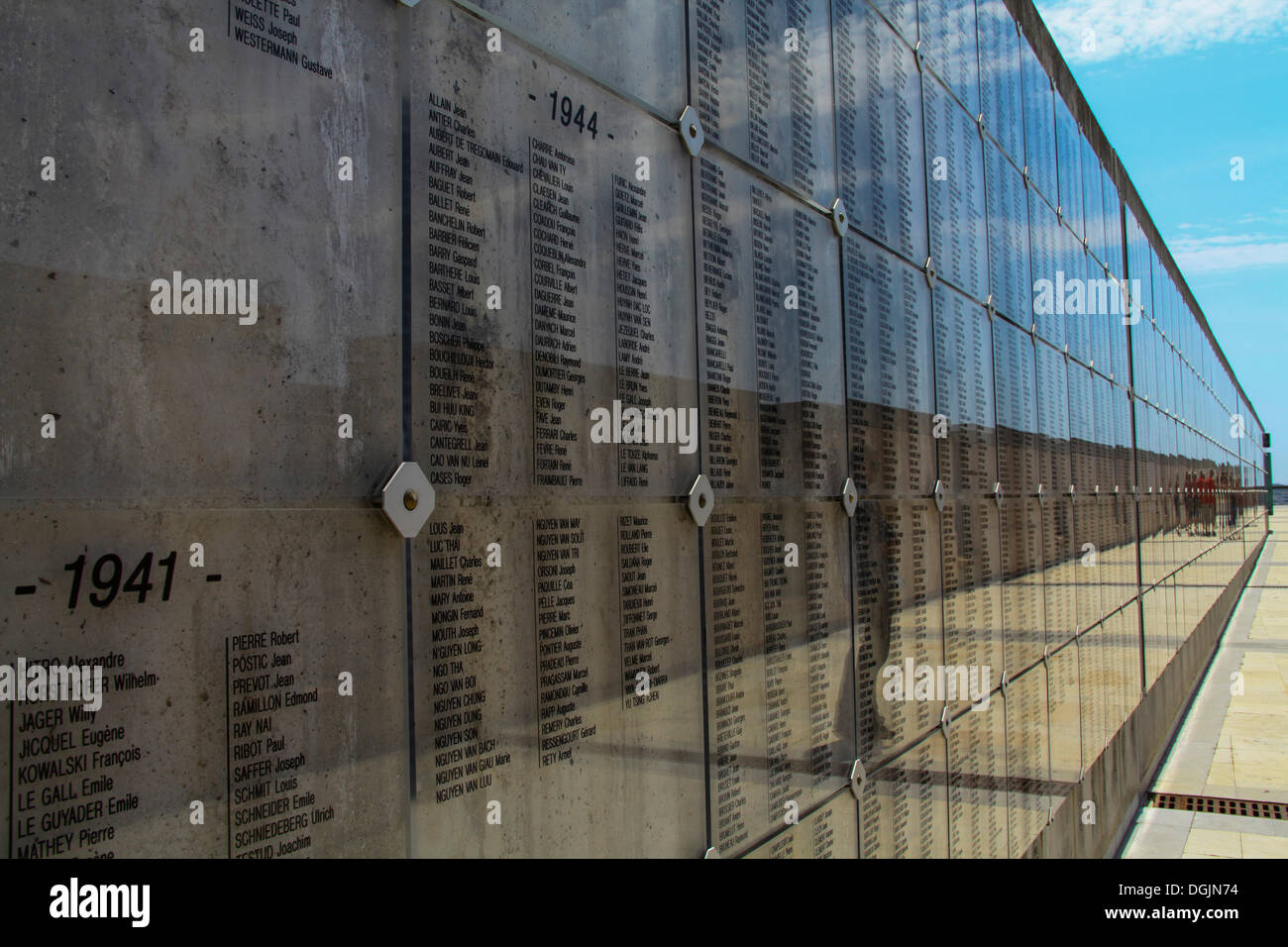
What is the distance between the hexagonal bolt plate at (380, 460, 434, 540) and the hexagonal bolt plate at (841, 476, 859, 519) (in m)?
2.04

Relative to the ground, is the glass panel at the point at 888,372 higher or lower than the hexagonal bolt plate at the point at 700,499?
higher

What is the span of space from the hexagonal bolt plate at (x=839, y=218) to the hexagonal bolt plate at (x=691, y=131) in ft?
3.31

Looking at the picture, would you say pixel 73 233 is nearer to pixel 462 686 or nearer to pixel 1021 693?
pixel 462 686

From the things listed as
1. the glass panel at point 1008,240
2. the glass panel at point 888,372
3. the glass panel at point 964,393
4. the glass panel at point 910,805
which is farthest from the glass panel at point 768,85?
the glass panel at point 1008,240

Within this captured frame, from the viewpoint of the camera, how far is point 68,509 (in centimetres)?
122

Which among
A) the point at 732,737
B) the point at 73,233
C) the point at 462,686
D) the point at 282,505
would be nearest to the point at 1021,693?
the point at 732,737

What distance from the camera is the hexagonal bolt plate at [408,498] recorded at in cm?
163

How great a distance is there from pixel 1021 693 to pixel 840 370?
287 cm

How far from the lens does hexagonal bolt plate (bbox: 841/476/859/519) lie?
136 inches

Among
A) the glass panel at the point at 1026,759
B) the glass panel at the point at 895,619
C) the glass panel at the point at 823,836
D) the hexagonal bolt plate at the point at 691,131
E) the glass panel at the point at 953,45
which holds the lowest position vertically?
the glass panel at the point at 1026,759

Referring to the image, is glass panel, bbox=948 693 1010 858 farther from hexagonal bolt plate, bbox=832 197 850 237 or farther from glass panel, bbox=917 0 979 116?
→ glass panel, bbox=917 0 979 116

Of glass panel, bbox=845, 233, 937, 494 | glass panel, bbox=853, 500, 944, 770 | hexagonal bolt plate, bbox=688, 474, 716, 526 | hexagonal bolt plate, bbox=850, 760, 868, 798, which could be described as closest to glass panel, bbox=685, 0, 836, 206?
glass panel, bbox=845, 233, 937, 494

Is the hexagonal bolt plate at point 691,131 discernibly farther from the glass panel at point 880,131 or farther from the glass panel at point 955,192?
the glass panel at point 955,192

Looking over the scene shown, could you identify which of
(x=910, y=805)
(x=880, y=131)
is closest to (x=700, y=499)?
(x=910, y=805)
